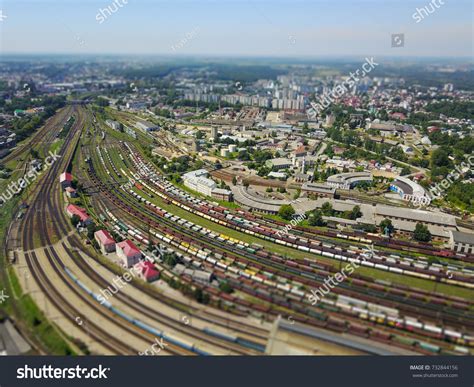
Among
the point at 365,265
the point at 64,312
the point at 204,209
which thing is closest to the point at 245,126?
the point at 204,209

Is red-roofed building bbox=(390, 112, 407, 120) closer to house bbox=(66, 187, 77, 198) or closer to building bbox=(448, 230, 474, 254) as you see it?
building bbox=(448, 230, 474, 254)

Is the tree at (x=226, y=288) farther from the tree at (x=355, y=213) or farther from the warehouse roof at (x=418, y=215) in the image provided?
the warehouse roof at (x=418, y=215)

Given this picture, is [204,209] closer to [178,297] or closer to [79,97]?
[178,297]

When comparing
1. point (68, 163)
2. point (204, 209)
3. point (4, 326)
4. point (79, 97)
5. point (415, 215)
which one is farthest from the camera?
point (79, 97)

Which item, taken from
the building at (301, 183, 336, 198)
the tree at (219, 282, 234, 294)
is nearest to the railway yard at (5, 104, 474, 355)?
the tree at (219, 282, 234, 294)

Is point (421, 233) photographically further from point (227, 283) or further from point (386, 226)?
point (227, 283)

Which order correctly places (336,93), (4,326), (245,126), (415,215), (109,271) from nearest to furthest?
(4,326) < (109,271) < (415,215) < (245,126) < (336,93)

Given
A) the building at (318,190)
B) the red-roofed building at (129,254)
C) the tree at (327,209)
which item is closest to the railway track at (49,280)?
the red-roofed building at (129,254)
